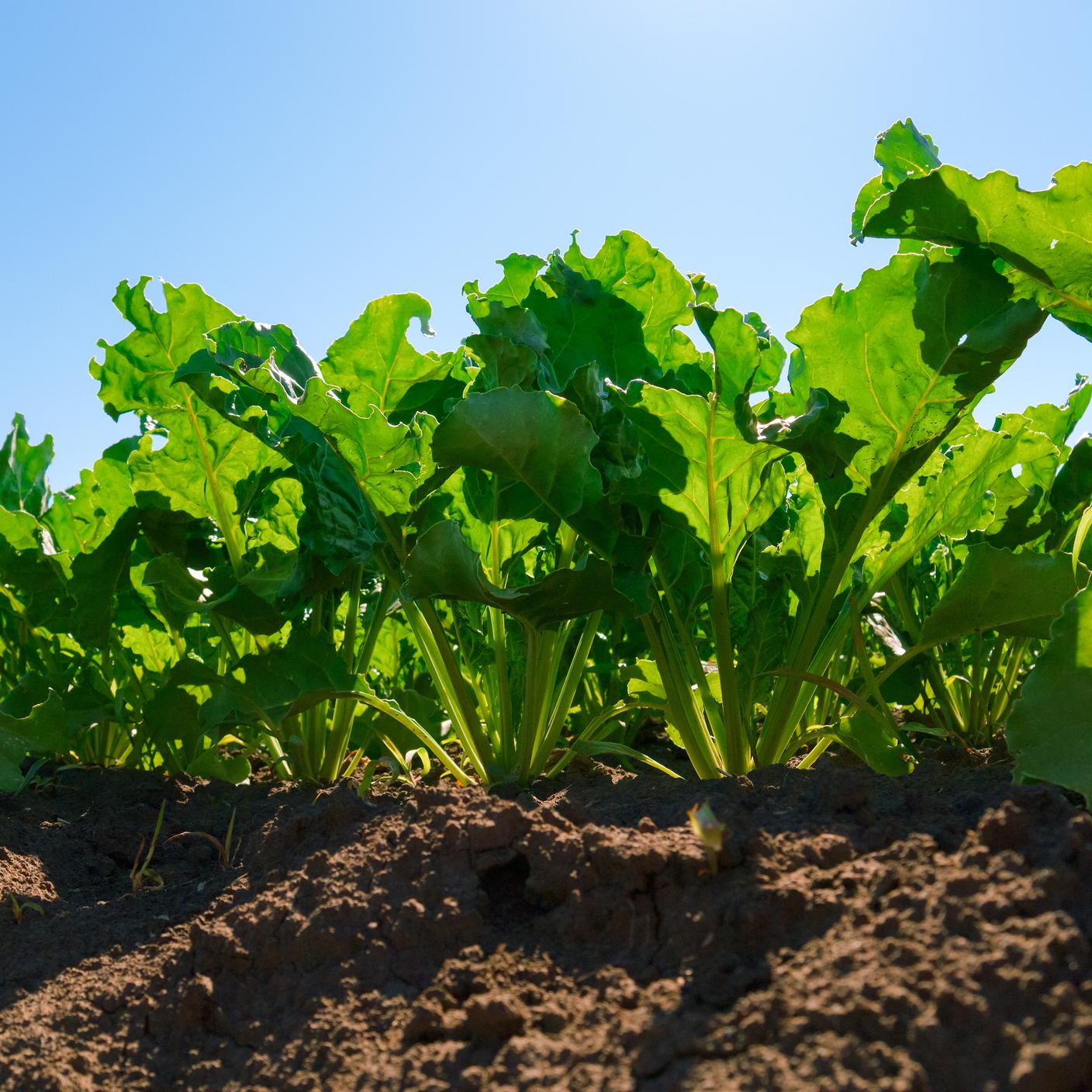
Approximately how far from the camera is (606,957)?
3.49 ft

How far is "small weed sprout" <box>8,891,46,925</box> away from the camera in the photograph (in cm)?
169

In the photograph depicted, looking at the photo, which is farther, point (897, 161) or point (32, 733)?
point (32, 733)

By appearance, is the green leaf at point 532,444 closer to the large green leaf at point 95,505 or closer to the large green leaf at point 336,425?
the large green leaf at point 336,425

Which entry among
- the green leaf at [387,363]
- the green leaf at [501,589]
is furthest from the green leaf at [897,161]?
the green leaf at [387,363]

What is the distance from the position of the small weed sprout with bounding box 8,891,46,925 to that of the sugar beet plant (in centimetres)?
51

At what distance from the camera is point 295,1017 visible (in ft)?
3.67

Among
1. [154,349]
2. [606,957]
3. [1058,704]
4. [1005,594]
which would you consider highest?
[154,349]

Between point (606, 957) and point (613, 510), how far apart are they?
0.85 meters

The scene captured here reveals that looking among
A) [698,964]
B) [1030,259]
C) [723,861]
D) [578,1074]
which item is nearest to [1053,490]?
[1030,259]

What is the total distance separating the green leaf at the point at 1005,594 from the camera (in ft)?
5.21

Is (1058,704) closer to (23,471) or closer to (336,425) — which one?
(336,425)

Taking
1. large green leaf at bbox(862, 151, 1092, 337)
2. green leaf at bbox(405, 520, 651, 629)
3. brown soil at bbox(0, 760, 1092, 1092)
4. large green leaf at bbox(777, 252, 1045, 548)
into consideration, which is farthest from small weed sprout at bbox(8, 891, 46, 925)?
large green leaf at bbox(862, 151, 1092, 337)

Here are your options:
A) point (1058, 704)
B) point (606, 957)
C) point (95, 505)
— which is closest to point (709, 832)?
point (606, 957)

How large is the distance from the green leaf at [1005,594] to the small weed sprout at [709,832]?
0.76 meters
